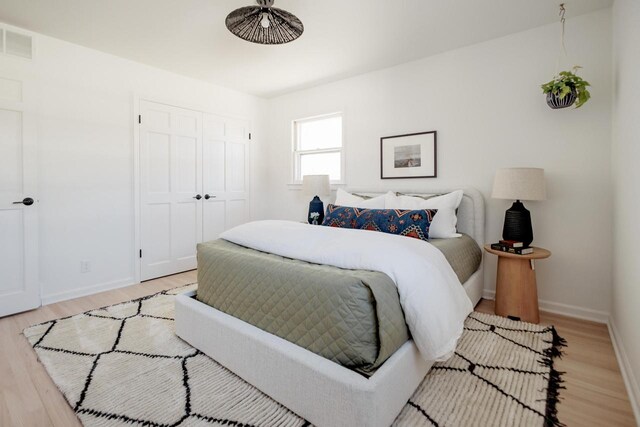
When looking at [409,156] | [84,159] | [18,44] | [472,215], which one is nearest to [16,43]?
[18,44]

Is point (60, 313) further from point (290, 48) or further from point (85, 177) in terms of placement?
point (290, 48)

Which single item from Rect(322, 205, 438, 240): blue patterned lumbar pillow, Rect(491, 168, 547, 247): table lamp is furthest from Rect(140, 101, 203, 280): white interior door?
Rect(491, 168, 547, 247): table lamp

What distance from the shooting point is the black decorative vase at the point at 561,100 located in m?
2.36

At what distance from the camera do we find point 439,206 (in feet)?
9.32

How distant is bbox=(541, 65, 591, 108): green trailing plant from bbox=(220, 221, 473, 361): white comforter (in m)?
1.66

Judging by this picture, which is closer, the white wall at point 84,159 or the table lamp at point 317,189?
the white wall at point 84,159

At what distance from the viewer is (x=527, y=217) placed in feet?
8.25

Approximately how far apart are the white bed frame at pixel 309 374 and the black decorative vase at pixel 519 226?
4.72ft

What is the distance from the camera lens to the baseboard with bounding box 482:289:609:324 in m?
2.49


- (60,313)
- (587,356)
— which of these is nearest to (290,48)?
(60,313)

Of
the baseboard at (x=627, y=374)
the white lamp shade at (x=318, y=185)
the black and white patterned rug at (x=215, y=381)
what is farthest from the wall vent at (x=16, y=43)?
the baseboard at (x=627, y=374)

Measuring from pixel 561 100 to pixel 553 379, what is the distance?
1.96 metres

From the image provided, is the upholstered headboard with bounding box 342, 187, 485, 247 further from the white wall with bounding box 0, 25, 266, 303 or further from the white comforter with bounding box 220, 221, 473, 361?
the white wall with bounding box 0, 25, 266, 303

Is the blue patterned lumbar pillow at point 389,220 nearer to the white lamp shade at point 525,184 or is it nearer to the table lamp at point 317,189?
the white lamp shade at point 525,184
